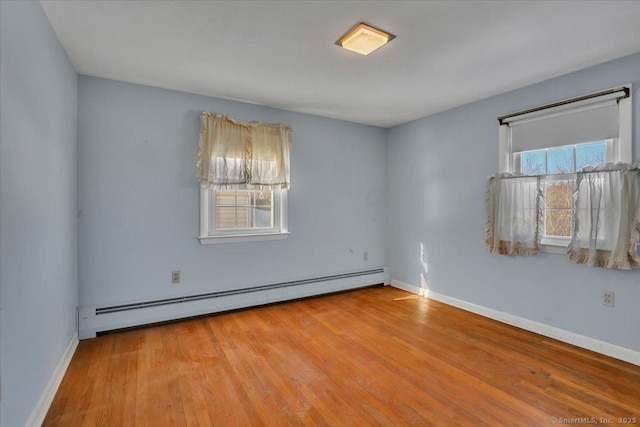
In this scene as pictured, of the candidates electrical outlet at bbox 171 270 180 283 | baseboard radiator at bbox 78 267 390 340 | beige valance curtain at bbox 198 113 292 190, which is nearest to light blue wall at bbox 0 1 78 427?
baseboard radiator at bbox 78 267 390 340

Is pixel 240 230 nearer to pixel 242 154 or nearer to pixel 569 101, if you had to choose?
pixel 242 154

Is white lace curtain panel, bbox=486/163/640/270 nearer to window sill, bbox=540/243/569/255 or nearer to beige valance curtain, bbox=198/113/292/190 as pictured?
window sill, bbox=540/243/569/255

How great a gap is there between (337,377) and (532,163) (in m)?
2.74

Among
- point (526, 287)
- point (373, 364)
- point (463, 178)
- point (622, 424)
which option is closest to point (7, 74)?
point (373, 364)

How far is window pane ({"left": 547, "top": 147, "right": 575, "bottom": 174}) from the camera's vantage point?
9.02ft

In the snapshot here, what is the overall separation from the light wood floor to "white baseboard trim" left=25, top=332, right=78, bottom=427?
5 centimetres

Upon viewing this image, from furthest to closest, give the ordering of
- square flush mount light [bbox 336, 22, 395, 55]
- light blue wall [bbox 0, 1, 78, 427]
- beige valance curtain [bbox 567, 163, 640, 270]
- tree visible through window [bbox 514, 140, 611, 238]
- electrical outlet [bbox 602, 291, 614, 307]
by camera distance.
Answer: tree visible through window [bbox 514, 140, 611, 238] → electrical outlet [bbox 602, 291, 614, 307] → beige valance curtain [bbox 567, 163, 640, 270] → square flush mount light [bbox 336, 22, 395, 55] → light blue wall [bbox 0, 1, 78, 427]

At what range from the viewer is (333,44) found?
225 centimetres

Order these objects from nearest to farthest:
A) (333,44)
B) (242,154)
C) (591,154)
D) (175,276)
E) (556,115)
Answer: (333,44)
(591,154)
(556,115)
(175,276)
(242,154)

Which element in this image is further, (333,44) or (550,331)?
(550,331)

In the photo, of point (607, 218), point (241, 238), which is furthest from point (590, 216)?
point (241, 238)

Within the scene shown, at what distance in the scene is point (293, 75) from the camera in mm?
2781

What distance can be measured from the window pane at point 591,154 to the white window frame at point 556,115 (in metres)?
0.05

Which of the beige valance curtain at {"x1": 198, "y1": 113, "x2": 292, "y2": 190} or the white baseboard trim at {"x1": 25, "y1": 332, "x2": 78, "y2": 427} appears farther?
the beige valance curtain at {"x1": 198, "y1": 113, "x2": 292, "y2": 190}
